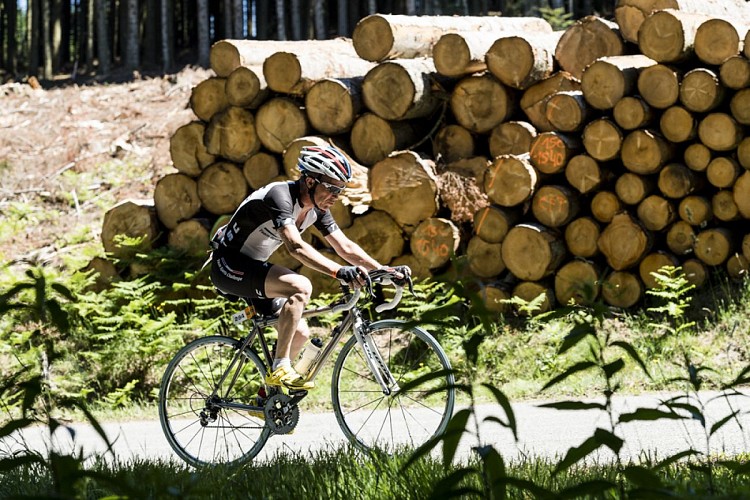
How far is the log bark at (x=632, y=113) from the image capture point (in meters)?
8.85

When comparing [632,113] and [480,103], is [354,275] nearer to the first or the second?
[632,113]

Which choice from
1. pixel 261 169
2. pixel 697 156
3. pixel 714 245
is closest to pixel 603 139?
pixel 697 156

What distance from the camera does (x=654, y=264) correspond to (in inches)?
355

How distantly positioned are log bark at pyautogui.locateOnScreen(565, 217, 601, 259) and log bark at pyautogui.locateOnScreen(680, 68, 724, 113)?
1.35 metres

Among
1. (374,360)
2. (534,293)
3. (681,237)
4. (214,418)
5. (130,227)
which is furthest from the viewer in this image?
(130,227)

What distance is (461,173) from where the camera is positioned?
9867 mm

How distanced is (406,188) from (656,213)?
2.33m

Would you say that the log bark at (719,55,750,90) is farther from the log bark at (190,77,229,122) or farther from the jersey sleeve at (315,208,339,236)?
the log bark at (190,77,229,122)

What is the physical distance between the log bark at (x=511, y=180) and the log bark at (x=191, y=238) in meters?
3.20

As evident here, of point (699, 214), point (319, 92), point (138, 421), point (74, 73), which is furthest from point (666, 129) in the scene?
point (74, 73)

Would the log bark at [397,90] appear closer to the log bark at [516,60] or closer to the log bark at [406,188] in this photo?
the log bark at [406,188]

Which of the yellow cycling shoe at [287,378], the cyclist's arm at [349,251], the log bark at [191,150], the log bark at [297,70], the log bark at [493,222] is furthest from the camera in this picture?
the log bark at [191,150]

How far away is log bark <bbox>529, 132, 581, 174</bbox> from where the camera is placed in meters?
9.18

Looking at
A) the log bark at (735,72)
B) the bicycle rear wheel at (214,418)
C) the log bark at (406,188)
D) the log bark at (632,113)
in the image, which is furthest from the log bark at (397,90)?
the bicycle rear wheel at (214,418)
